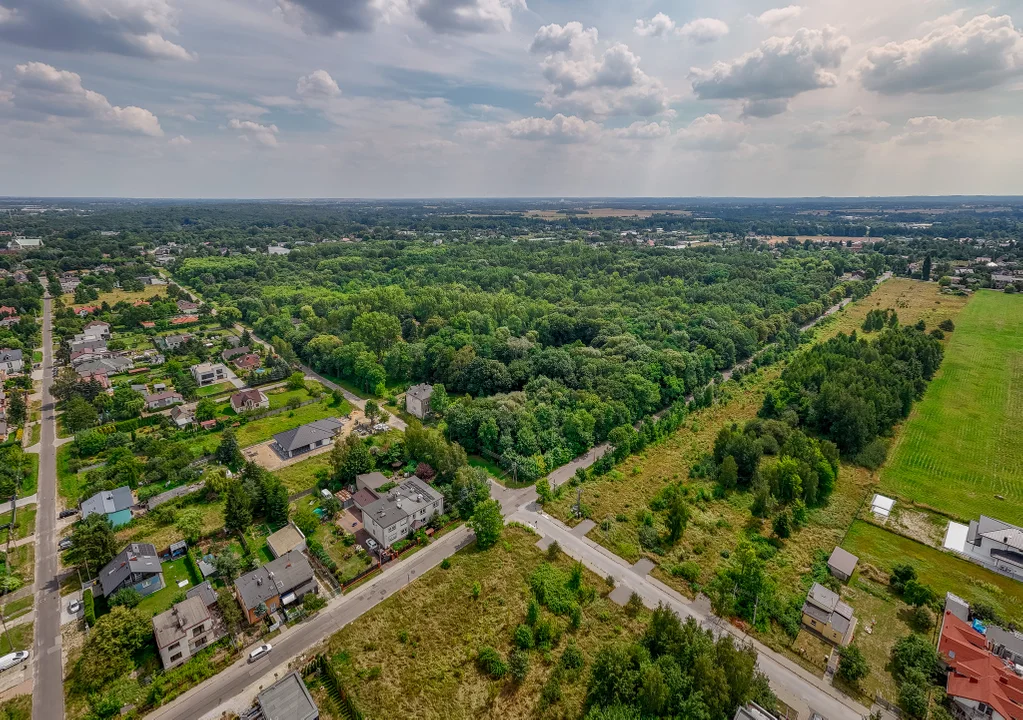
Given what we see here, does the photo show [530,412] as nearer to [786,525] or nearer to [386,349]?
[786,525]

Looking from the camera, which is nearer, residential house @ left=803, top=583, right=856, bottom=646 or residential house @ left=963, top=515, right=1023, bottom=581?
residential house @ left=803, top=583, right=856, bottom=646

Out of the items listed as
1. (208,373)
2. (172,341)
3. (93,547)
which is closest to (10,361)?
(172,341)

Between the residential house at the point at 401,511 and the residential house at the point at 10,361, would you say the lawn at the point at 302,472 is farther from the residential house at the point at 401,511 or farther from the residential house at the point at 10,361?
the residential house at the point at 10,361

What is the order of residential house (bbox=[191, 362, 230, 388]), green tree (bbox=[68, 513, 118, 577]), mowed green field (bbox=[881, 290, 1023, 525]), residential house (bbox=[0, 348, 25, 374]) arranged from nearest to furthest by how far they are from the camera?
green tree (bbox=[68, 513, 118, 577]), mowed green field (bbox=[881, 290, 1023, 525]), residential house (bbox=[191, 362, 230, 388]), residential house (bbox=[0, 348, 25, 374])

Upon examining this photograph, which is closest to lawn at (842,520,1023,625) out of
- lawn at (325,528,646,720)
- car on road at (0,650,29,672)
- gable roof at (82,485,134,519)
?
lawn at (325,528,646,720)

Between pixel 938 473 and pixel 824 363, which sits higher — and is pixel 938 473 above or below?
below

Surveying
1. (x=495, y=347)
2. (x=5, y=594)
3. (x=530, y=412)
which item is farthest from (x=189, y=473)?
(x=495, y=347)

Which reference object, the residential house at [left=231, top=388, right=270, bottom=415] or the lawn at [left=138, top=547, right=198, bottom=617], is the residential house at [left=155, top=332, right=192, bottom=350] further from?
the lawn at [left=138, top=547, right=198, bottom=617]
